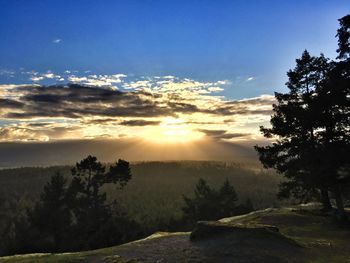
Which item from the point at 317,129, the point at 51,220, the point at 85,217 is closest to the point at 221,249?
the point at 317,129

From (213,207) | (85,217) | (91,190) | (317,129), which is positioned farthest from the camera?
(213,207)

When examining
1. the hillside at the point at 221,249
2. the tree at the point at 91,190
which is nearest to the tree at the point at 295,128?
the hillside at the point at 221,249

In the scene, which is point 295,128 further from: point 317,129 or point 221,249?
point 221,249

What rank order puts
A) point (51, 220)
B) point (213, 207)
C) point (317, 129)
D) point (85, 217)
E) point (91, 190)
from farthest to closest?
1. point (213, 207)
2. point (91, 190)
3. point (85, 217)
4. point (51, 220)
5. point (317, 129)

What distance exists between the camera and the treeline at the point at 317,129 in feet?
90.1

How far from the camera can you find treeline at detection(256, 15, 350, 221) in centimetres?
2747

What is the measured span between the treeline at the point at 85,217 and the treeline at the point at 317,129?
18.4 metres

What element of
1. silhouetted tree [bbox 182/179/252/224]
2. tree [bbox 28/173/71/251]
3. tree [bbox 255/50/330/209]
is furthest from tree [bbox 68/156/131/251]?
tree [bbox 255/50/330/209]

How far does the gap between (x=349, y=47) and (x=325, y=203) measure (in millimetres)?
15032

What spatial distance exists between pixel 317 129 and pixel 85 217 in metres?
32.3

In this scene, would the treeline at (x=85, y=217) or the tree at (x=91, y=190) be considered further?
the tree at (x=91, y=190)

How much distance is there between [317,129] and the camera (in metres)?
32.8

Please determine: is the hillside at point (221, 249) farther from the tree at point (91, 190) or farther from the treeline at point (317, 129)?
the tree at point (91, 190)

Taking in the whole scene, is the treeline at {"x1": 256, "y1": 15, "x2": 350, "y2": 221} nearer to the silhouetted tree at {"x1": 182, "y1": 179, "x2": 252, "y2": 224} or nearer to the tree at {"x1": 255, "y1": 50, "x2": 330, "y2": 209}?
the tree at {"x1": 255, "y1": 50, "x2": 330, "y2": 209}
